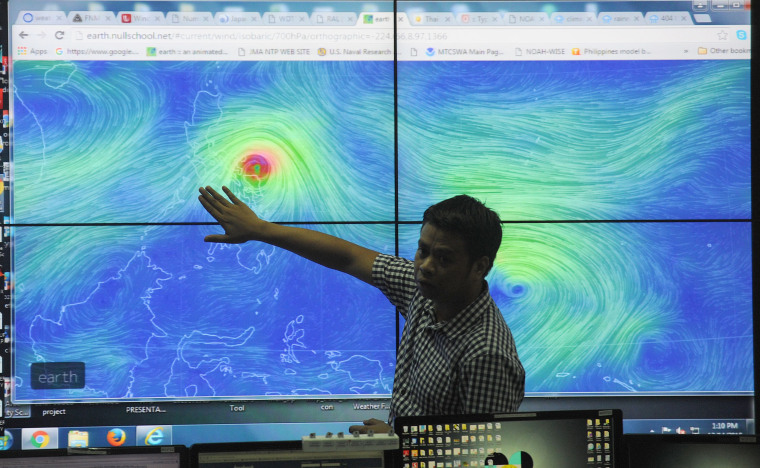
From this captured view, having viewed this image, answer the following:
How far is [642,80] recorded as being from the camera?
3172 millimetres

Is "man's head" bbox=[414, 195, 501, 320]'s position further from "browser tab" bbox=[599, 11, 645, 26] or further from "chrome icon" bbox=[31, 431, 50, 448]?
"chrome icon" bbox=[31, 431, 50, 448]

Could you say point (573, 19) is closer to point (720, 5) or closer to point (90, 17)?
point (720, 5)

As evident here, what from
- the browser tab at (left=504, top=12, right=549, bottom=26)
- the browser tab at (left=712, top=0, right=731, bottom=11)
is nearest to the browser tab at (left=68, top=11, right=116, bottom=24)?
the browser tab at (left=504, top=12, right=549, bottom=26)

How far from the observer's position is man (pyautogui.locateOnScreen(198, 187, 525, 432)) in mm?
1809

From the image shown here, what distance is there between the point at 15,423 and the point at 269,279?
113cm

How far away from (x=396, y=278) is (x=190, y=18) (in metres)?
A: 1.50

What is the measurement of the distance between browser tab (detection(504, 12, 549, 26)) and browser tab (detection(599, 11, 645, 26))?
0.23 meters

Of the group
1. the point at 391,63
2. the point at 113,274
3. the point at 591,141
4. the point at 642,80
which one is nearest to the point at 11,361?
the point at 113,274

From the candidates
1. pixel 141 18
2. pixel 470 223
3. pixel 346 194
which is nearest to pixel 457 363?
pixel 470 223

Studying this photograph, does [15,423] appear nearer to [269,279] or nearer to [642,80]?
[269,279]

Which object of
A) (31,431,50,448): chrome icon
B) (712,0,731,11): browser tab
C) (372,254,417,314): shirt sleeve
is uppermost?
(712,0,731,11): browser tab

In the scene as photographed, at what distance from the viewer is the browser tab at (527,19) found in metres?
3.17

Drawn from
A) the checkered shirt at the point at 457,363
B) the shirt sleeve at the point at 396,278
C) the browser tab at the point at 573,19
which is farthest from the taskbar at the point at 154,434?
the browser tab at the point at 573,19

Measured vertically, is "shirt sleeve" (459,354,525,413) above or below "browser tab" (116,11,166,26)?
below
